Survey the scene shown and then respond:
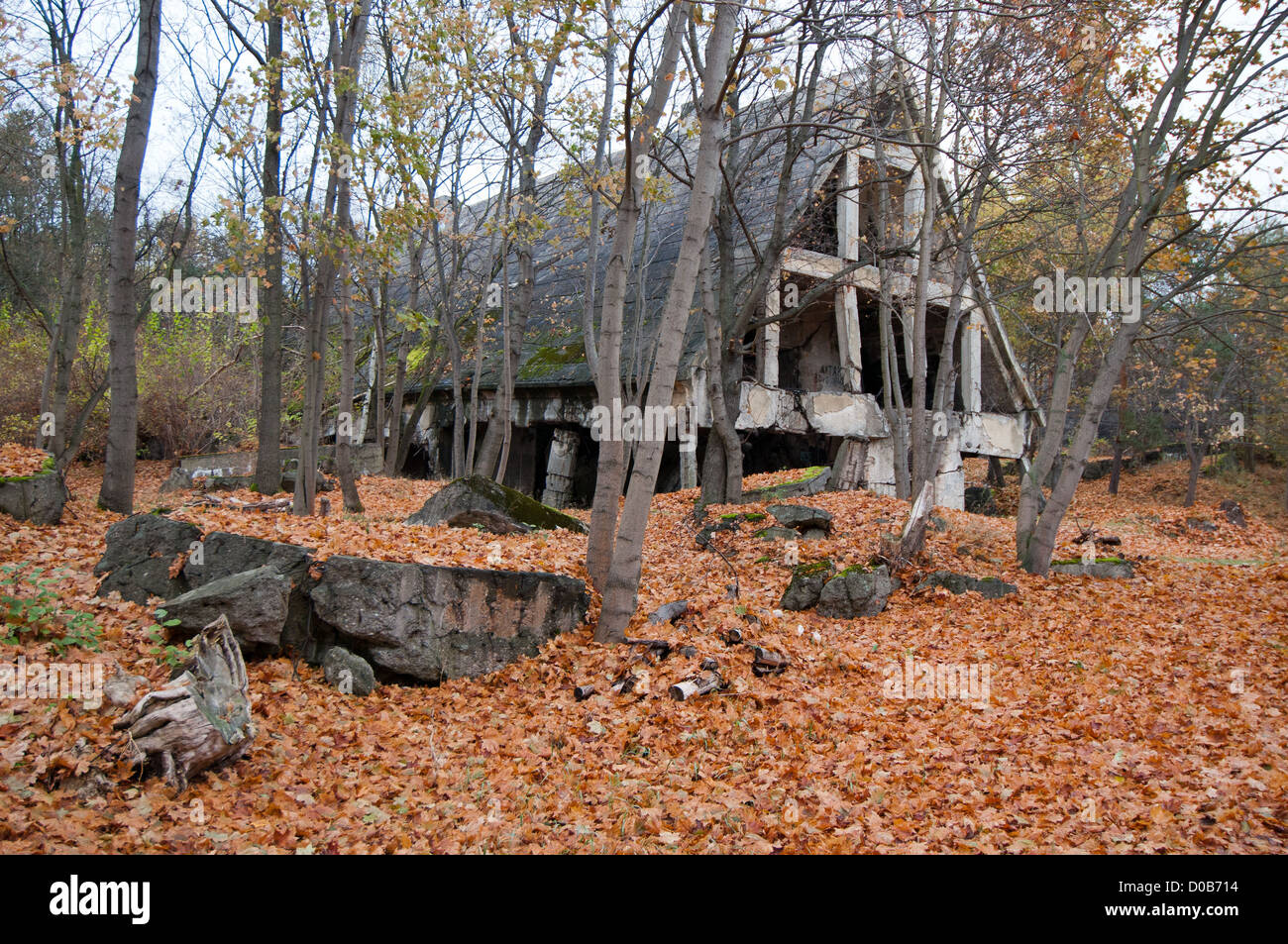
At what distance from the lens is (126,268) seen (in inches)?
354

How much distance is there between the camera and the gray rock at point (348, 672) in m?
5.81

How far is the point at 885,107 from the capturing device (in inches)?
578

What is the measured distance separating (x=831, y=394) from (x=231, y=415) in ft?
53.9

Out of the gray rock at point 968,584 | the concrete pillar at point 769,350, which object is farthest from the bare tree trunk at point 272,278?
the concrete pillar at point 769,350

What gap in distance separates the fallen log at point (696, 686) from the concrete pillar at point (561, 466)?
12.1 m

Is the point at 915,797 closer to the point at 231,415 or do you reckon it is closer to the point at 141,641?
the point at 141,641

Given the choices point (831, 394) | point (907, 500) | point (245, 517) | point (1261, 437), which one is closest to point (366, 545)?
point (245, 517)

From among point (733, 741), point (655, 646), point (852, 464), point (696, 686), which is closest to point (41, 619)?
point (655, 646)

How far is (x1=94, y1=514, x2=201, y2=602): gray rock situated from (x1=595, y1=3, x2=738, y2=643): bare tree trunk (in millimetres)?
3578

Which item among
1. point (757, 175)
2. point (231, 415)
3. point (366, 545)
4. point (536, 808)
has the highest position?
point (757, 175)

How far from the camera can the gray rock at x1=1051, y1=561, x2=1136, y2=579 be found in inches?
387

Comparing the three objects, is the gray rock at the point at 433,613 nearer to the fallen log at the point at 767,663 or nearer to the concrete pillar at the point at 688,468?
the fallen log at the point at 767,663

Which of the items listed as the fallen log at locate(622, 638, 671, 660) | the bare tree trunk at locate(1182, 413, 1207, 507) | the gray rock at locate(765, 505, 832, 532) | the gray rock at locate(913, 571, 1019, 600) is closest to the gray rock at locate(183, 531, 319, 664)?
the fallen log at locate(622, 638, 671, 660)

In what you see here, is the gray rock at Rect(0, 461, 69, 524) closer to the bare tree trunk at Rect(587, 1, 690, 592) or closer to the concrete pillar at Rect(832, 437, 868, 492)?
the bare tree trunk at Rect(587, 1, 690, 592)
